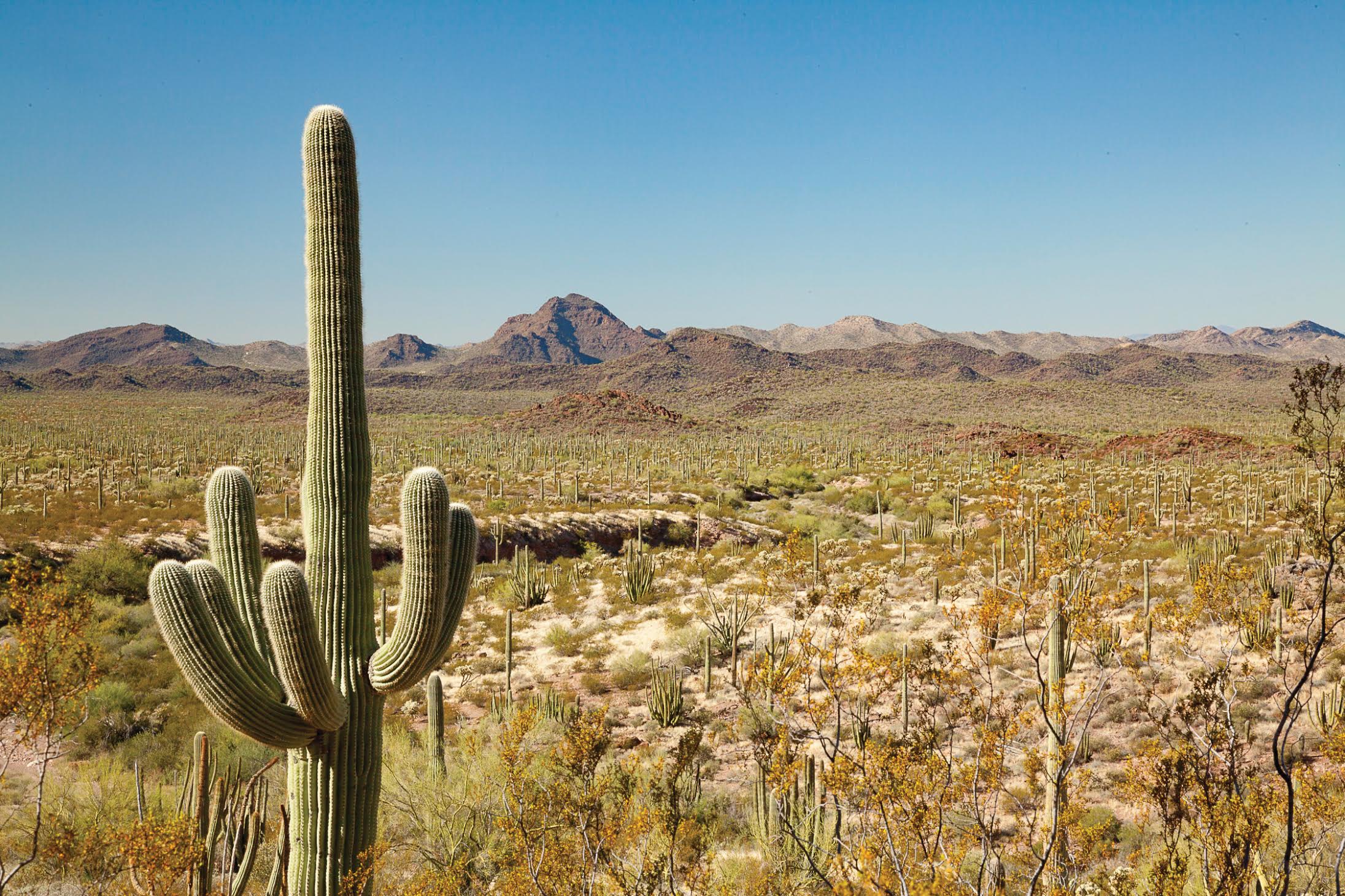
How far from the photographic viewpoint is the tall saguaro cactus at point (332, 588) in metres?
4.65

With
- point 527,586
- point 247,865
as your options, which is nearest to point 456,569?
point 247,865

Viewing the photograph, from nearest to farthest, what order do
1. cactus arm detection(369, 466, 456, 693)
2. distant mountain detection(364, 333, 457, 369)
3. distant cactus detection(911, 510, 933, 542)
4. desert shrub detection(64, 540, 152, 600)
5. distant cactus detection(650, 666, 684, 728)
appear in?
1. cactus arm detection(369, 466, 456, 693)
2. distant cactus detection(650, 666, 684, 728)
3. desert shrub detection(64, 540, 152, 600)
4. distant cactus detection(911, 510, 933, 542)
5. distant mountain detection(364, 333, 457, 369)

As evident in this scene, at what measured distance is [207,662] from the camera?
4406 millimetres

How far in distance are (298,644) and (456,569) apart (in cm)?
114

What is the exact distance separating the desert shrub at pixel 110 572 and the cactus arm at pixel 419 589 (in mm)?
12614

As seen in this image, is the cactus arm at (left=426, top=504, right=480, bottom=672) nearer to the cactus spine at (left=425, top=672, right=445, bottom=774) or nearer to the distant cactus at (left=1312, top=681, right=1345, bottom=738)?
the cactus spine at (left=425, top=672, right=445, bottom=774)

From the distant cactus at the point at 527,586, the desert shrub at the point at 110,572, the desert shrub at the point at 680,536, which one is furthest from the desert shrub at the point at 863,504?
the desert shrub at the point at 110,572

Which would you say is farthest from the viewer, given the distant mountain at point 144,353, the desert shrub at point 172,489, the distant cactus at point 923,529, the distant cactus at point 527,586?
the distant mountain at point 144,353

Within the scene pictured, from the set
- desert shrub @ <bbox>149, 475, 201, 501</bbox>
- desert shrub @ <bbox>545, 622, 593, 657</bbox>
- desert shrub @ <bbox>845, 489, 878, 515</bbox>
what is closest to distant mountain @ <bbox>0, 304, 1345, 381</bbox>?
desert shrub @ <bbox>845, 489, 878, 515</bbox>

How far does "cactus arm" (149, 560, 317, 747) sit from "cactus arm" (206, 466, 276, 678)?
56 centimetres

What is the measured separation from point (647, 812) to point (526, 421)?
6045 centimetres

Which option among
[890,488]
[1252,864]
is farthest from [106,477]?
[1252,864]

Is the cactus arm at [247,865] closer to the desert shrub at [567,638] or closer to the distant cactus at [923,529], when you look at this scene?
the desert shrub at [567,638]

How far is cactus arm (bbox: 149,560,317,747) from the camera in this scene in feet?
14.2
